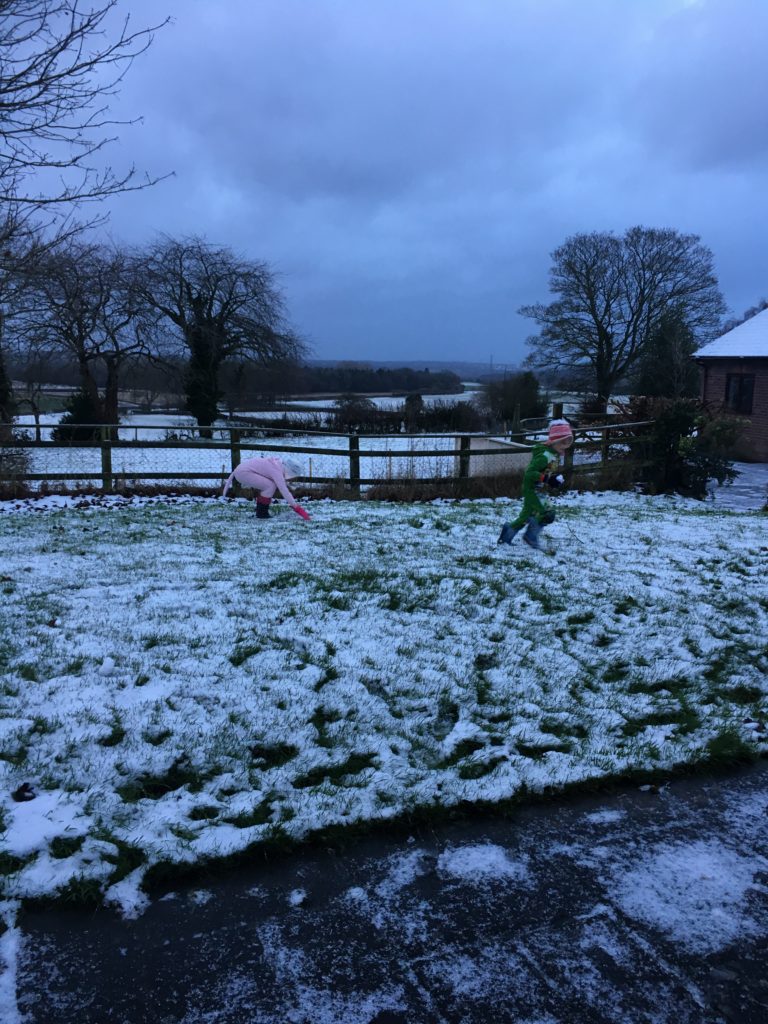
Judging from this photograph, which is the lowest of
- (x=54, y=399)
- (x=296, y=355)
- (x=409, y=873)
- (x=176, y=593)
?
(x=409, y=873)

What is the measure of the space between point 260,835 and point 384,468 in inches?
454

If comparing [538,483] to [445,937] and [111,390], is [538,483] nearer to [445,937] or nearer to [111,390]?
[445,937]

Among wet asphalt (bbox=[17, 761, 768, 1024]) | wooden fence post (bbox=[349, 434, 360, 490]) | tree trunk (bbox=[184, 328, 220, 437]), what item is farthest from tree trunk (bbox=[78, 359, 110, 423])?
wet asphalt (bbox=[17, 761, 768, 1024])

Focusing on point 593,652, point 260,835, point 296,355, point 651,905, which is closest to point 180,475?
point 593,652

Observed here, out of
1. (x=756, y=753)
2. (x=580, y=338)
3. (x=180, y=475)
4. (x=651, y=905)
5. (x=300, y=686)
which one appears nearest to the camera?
(x=651, y=905)

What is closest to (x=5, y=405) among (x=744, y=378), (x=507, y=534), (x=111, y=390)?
(x=507, y=534)

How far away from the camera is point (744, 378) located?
25.8 metres

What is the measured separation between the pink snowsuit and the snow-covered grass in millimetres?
1767

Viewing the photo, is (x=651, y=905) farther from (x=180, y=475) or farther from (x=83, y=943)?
(x=180, y=475)

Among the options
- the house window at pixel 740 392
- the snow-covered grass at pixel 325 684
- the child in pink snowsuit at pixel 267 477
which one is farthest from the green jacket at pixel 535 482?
the house window at pixel 740 392

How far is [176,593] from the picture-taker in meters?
5.72

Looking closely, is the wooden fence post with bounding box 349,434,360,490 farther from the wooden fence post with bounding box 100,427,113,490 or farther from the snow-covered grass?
the snow-covered grass

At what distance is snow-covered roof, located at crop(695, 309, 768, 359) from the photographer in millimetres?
25125

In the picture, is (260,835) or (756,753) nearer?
(260,835)
